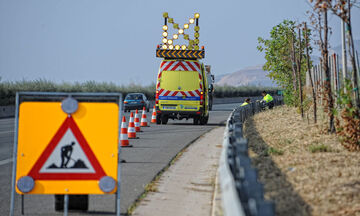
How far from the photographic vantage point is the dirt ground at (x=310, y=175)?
6.42 meters

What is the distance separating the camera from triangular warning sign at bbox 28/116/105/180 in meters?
5.97

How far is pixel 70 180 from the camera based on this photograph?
6.02 m

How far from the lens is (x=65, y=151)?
235 inches

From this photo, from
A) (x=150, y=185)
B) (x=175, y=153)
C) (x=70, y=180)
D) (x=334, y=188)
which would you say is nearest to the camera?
(x=70, y=180)

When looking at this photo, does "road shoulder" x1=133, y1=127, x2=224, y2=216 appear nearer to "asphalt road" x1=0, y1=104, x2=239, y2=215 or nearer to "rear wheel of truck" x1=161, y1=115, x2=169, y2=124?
"asphalt road" x1=0, y1=104, x2=239, y2=215

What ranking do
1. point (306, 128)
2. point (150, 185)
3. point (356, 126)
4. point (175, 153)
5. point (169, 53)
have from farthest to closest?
point (169, 53) < point (306, 128) < point (175, 153) < point (356, 126) < point (150, 185)

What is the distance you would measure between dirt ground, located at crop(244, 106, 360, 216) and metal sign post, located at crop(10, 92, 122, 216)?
183 cm

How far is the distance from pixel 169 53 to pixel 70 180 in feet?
59.1

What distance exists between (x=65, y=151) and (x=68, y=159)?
83 mm

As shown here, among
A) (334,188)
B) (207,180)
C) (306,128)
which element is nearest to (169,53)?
(306,128)

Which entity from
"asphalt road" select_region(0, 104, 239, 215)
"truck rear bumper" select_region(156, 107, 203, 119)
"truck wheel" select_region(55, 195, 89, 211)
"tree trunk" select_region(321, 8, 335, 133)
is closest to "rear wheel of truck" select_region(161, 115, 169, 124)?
"truck rear bumper" select_region(156, 107, 203, 119)

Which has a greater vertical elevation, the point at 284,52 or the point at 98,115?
the point at 284,52

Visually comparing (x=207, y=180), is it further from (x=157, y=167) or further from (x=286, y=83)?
(x=286, y=83)

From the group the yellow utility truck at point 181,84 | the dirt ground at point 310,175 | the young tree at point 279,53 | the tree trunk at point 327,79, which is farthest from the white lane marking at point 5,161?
the young tree at point 279,53
